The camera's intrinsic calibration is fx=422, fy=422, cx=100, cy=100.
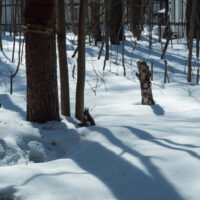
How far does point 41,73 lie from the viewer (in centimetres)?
421

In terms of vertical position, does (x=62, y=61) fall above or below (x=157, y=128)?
above

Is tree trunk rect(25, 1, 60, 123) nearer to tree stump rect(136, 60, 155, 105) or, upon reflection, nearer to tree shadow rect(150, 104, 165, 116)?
tree shadow rect(150, 104, 165, 116)

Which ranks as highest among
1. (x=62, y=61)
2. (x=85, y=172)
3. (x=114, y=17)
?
(x=114, y=17)

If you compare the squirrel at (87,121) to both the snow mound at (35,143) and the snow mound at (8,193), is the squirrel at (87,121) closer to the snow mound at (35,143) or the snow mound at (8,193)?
the snow mound at (35,143)

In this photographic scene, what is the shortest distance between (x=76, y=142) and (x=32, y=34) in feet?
3.87

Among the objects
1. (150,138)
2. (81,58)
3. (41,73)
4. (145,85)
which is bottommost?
(150,138)

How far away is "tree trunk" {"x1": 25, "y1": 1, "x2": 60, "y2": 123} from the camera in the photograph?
417 centimetres

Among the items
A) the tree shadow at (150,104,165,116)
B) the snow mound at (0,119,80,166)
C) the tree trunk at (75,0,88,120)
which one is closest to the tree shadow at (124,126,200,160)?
the snow mound at (0,119,80,166)

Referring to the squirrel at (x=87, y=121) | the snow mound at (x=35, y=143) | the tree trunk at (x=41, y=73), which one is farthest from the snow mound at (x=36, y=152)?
the squirrel at (x=87, y=121)

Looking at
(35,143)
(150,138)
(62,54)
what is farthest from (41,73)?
(150,138)

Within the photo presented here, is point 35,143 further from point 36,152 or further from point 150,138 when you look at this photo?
point 150,138

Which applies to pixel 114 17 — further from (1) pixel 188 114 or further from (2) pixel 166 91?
(1) pixel 188 114

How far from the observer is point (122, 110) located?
5840mm

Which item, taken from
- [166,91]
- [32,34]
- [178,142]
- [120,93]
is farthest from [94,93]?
[178,142]
